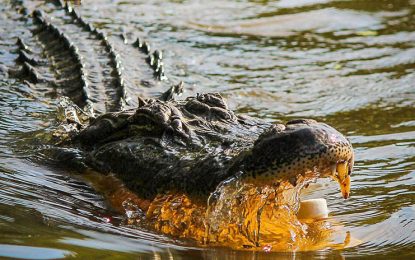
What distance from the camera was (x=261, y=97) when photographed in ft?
23.9

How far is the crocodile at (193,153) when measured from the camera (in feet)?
11.8

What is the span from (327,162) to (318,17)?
681 centimetres

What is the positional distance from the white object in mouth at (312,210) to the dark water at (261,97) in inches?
3.2

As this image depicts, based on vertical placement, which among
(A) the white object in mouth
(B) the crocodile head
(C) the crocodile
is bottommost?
(A) the white object in mouth

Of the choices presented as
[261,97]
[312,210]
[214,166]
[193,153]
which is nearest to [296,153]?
[214,166]

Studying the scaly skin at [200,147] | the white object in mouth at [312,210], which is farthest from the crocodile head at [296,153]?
the white object in mouth at [312,210]

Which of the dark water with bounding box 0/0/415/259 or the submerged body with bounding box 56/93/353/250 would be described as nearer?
the submerged body with bounding box 56/93/353/250

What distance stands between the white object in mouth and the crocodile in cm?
23

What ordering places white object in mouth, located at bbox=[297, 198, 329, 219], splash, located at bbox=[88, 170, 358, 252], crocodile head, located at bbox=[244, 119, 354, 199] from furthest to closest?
white object in mouth, located at bbox=[297, 198, 329, 219], splash, located at bbox=[88, 170, 358, 252], crocodile head, located at bbox=[244, 119, 354, 199]

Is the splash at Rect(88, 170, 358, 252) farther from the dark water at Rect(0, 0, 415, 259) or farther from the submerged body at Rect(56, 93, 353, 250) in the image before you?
the dark water at Rect(0, 0, 415, 259)

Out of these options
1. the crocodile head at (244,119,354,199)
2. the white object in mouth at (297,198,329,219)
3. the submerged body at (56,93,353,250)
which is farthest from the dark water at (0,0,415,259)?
the crocodile head at (244,119,354,199)

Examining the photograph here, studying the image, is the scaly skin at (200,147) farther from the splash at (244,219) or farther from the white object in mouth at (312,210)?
the white object in mouth at (312,210)

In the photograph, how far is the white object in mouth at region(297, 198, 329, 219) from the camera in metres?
4.37

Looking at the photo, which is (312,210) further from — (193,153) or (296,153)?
(296,153)
